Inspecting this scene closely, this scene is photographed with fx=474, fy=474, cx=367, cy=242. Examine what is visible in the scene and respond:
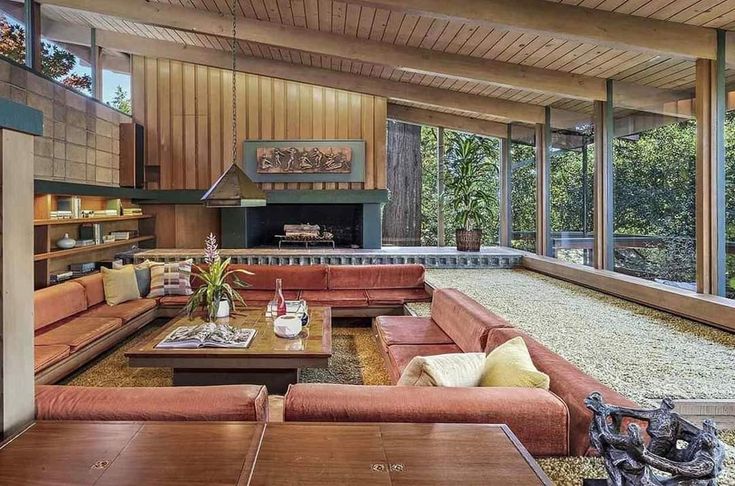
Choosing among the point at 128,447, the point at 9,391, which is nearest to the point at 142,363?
the point at 9,391

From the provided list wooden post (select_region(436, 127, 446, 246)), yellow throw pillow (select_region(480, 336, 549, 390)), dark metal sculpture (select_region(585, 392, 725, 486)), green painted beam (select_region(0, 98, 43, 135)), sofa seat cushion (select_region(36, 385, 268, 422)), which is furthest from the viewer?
wooden post (select_region(436, 127, 446, 246))

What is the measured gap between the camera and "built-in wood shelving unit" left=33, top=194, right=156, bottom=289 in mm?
5117

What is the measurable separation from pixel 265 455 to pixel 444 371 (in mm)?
888

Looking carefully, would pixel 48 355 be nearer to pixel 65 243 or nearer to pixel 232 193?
pixel 232 193

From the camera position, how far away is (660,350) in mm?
3016

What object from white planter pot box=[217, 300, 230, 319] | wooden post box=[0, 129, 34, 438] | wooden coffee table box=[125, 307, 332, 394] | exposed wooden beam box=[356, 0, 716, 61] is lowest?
wooden coffee table box=[125, 307, 332, 394]

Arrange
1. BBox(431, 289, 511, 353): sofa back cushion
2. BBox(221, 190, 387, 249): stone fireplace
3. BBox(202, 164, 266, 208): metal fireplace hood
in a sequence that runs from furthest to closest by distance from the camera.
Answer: BBox(221, 190, 387, 249): stone fireplace, BBox(202, 164, 266, 208): metal fireplace hood, BBox(431, 289, 511, 353): sofa back cushion

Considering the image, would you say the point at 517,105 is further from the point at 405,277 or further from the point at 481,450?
the point at 481,450

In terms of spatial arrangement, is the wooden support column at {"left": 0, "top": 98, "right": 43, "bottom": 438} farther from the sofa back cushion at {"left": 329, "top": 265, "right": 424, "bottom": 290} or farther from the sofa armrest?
the sofa back cushion at {"left": 329, "top": 265, "right": 424, "bottom": 290}

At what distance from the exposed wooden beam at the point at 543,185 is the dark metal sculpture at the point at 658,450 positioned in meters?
5.93

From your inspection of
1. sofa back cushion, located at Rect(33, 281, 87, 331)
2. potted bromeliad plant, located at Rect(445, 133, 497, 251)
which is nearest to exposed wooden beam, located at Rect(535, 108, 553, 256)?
potted bromeliad plant, located at Rect(445, 133, 497, 251)

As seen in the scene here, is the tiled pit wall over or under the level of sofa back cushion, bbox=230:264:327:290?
over

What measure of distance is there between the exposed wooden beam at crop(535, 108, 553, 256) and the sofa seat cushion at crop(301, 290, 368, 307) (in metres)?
3.04

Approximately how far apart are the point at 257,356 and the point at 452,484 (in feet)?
7.14
